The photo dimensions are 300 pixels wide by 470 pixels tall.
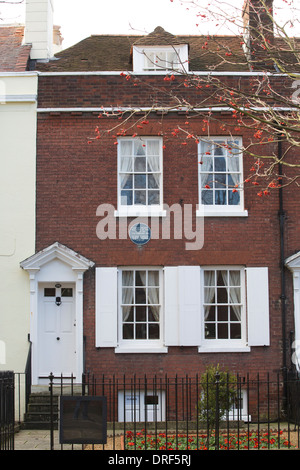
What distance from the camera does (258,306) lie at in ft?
51.6

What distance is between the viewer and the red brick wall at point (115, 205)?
52.0 feet

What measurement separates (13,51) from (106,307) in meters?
7.04

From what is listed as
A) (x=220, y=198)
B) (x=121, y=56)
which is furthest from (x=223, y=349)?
(x=121, y=56)

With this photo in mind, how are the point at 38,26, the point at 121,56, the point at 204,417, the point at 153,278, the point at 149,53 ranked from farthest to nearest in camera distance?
the point at 121,56
the point at 38,26
the point at 149,53
the point at 153,278
the point at 204,417

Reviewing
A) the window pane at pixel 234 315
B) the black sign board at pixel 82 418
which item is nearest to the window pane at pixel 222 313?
the window pane at pixel 234 315

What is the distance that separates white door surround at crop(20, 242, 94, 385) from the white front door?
11cm

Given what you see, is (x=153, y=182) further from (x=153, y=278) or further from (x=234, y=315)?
(x=234, y=315)

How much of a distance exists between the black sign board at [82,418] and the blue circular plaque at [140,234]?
253 inches

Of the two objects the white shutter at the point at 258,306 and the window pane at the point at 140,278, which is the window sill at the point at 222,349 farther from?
the window pane at the point at 140,278

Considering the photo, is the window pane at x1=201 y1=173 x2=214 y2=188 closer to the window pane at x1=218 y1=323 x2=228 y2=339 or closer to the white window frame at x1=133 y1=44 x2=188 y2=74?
the white window frame at x1=133 y1=44 x2=188 y2=74

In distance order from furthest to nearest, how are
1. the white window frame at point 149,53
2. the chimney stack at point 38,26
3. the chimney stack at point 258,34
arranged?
the chimney stack at point 38,26 → the white window frame at point 149,53 → the chimney stack at point 258,34

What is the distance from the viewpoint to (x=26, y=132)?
53.0 ft
